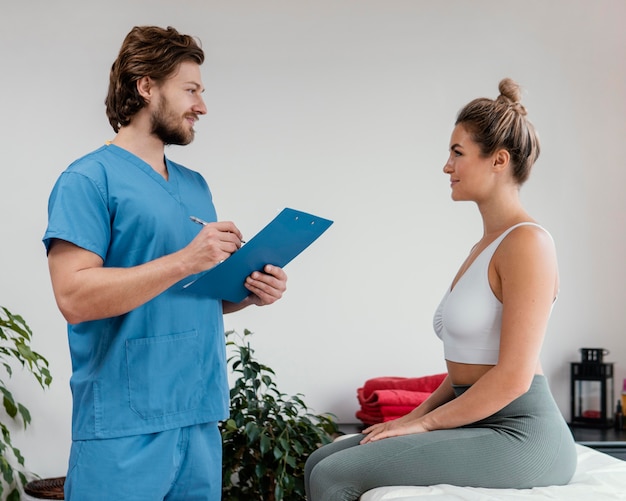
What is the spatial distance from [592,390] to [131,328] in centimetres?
220

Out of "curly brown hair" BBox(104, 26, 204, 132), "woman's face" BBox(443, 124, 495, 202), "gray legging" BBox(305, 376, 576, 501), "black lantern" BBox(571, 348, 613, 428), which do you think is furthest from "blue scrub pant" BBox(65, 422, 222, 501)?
"black lantern" BBox(571, 348, 613, 428)

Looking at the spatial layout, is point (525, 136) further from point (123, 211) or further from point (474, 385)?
point (123, 211)

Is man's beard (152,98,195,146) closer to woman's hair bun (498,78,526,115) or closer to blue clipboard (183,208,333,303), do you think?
blue clipboard (183,208,333,303)

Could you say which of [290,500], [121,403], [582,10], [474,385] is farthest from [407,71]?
[121,403]

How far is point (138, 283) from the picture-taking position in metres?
1.53

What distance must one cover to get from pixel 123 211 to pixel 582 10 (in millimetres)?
2454

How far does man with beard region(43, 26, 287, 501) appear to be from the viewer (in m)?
1.56

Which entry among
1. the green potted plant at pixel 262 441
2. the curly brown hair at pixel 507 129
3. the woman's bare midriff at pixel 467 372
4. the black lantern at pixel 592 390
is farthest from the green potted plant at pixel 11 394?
the black lantern at pixel 592 390

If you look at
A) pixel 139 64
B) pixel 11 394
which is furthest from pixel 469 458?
pixel 11 394

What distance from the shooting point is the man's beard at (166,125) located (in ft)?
5.70

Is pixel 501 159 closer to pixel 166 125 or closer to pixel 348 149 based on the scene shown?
pixel 166 125

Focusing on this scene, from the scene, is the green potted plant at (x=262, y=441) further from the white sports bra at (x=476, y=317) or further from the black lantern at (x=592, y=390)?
the white sports bra at (x=476, y=317)

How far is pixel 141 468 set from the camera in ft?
5.20

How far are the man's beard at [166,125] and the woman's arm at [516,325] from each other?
27.9 inches
